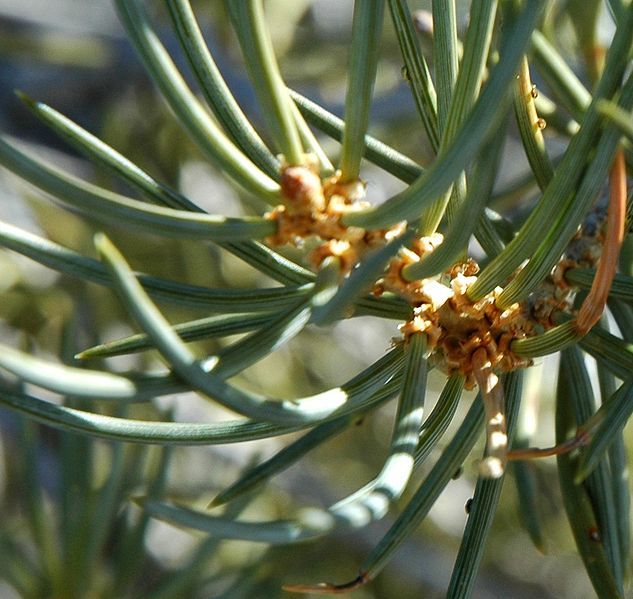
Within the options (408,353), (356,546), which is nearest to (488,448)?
(408,353)

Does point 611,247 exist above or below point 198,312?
below

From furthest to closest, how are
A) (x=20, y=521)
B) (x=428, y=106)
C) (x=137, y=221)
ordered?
1. (x=20, y=521)
2. (x=428, y=106)
3. (x=137, y=221)

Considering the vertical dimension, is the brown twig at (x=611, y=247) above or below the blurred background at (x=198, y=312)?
below

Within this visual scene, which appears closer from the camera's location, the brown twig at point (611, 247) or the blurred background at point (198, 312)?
the brown twig at point (611, 247)

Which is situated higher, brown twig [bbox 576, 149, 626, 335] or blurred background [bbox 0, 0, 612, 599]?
blurred background [bbox 0, 0, 612, 599]

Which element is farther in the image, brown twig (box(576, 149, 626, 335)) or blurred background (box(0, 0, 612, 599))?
blurred background (box(0, 0, 612, 599))

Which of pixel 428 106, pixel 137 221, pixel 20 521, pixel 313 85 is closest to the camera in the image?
pixel 137 221

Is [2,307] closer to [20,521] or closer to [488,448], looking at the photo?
[20,521]

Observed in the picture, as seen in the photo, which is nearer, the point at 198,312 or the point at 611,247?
A: the point at 611,247
